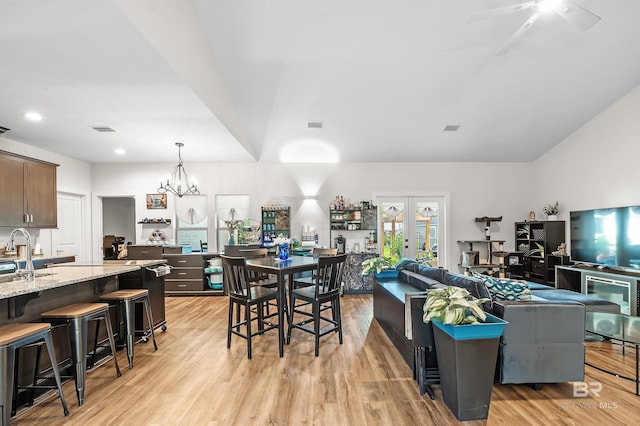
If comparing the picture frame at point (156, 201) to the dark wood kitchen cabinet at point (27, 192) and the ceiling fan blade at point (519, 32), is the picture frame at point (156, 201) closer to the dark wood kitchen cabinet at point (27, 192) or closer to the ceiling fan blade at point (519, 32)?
the dark wood kitchen cabinet at point (27, 192)

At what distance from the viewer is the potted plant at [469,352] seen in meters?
2.11

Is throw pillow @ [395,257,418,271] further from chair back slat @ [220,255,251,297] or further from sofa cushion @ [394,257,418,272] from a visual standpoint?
chair back slat @ [220,255,251,297]

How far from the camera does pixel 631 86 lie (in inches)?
183

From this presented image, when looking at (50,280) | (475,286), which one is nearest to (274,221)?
(50,280)

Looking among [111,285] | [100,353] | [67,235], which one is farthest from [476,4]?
[67,235]

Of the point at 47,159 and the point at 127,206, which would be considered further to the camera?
the point at 127,206

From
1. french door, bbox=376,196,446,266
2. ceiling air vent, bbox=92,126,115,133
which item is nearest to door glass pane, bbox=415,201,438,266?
french door, bbox=376,196,446,266

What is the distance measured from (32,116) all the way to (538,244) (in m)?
8.53

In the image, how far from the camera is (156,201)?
6.54 metres

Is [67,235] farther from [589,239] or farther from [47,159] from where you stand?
[589,239]

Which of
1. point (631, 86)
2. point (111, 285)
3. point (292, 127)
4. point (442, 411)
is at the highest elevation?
point (631, 86)

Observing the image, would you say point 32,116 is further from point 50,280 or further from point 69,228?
point 69,228

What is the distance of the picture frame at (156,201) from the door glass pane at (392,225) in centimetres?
460

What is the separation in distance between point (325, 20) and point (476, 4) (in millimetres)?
1574
